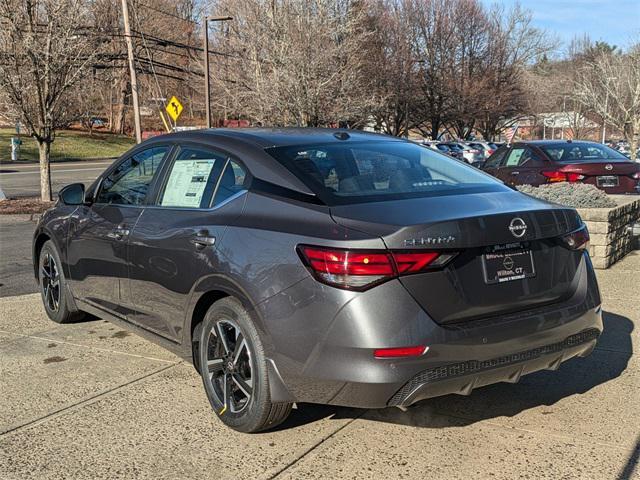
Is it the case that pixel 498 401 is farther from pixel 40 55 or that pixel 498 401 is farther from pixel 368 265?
pixel 40 55

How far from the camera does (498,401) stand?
4059 millimetres

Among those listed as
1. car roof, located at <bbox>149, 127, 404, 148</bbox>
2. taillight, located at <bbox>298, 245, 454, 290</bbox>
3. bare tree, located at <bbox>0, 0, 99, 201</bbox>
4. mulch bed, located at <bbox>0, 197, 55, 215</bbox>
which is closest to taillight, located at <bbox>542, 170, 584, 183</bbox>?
car roof, located at <bbox>149, 127, 404, 148</bbox>

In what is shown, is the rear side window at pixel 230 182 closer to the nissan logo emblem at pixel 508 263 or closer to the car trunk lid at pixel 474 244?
the car trunk lid at pixel 474 244

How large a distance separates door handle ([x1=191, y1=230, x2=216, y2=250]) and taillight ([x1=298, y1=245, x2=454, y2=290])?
86 centimetres

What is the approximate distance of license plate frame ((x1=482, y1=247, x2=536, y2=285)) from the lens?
3184 mm

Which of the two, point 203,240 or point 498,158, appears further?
point 498,158

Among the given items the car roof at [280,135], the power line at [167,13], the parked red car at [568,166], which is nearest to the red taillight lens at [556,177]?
the parked red car at [568,166]

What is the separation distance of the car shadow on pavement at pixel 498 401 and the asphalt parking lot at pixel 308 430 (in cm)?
1

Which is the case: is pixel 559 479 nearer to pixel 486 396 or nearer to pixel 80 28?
pixel 486 396

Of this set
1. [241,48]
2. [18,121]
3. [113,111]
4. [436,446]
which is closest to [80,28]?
[18,121]

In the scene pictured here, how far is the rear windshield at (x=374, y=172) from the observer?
11.5ft

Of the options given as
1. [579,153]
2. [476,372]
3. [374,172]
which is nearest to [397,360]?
[476,372]

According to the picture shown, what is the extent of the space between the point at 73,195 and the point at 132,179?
30.3 inches

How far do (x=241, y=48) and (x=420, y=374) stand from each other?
93.5 feet
